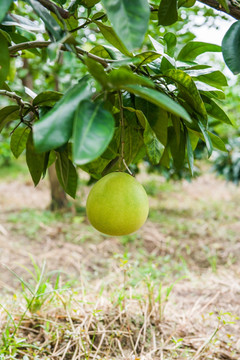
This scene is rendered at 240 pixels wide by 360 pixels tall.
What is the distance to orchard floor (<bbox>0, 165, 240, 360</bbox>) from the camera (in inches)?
44.5

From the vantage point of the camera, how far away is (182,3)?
76cm

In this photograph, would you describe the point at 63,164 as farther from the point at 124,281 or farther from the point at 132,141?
the point at 124,281

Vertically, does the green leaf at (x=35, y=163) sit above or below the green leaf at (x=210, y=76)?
below

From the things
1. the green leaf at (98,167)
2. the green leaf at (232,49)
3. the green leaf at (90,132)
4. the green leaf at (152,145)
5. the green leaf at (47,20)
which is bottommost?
the green leaf at (98,167)

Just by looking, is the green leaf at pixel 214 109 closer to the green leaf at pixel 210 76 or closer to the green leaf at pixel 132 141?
the green leaf at pixel 210 76

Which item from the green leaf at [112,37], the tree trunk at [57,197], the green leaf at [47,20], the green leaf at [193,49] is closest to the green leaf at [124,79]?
the green leaf at [47,20]

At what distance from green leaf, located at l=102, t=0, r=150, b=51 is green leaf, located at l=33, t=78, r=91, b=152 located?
9cm

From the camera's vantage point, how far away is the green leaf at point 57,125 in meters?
0.41

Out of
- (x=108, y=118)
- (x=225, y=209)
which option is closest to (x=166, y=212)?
(x=225, y=209)

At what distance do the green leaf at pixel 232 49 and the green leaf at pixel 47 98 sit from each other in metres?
0.31

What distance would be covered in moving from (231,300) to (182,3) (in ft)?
4.39

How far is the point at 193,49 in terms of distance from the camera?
78 cm

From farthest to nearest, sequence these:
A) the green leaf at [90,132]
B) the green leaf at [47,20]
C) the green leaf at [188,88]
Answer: the green leaf at [188,88]
the green leaf at [47,20]
the green leaf at [90,132]

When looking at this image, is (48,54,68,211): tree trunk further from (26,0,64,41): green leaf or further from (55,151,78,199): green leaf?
(26,0,64,41): green leaf
